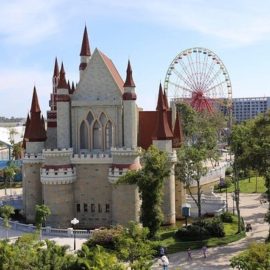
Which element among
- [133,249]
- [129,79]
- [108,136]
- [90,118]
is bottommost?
[133,249]

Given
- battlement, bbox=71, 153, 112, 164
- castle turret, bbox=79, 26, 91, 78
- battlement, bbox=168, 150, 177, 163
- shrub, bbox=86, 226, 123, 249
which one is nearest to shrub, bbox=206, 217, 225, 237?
battlement, bbox=168, 150, 177, 163

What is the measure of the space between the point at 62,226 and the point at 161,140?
1096 centimetres

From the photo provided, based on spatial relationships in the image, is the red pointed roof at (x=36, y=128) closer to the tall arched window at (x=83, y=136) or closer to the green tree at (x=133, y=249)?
the tall arched window at (x=83, y=136)

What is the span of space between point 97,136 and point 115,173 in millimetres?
4045

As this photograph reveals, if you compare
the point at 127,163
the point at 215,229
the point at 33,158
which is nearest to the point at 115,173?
the point at 127,163

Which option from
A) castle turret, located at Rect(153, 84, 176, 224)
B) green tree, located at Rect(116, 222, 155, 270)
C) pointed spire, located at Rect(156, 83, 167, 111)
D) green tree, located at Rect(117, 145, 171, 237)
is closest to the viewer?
green tree, located at Rect(116, 222, 155, 270)

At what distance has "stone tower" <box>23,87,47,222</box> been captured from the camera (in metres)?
43.7

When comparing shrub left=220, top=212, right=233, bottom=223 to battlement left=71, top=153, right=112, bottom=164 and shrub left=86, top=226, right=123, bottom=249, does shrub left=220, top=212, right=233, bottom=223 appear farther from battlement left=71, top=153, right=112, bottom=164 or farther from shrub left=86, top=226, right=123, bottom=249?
shrub left=86, top=226, right=123, bottom=249

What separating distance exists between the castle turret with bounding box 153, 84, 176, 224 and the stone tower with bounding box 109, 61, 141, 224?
2139 mm

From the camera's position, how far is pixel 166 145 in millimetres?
41219

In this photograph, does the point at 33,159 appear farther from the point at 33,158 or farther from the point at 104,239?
the point at 104,239

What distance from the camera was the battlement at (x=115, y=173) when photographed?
3953 centimetres

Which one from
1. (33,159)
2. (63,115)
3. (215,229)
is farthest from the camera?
(33,159)

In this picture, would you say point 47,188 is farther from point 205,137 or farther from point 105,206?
point 205,137
